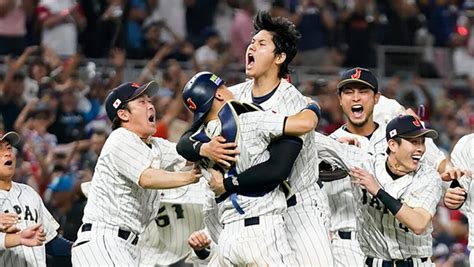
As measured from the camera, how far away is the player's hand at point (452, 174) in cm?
865

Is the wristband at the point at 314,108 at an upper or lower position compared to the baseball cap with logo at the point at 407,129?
upper

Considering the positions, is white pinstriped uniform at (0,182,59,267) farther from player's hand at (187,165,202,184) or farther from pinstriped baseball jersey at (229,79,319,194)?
pinstriped baseball jersey at (229,79,319,194)

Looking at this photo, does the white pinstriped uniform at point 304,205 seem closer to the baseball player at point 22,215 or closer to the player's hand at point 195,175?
the player's hand at point 195,175

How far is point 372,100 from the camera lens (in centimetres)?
956

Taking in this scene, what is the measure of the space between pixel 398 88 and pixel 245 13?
245 centimetres

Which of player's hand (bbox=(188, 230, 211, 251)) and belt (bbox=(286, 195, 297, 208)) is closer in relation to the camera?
belt (bbox=(286, 195, 297, 208))

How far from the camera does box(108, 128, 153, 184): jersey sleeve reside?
8.45 meters

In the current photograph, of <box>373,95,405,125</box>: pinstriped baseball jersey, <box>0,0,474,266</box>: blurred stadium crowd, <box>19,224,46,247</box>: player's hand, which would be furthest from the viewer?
<box>0,0,474,266</box>: blurred stadium crowd

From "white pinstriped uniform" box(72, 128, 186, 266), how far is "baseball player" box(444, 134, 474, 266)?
210cm

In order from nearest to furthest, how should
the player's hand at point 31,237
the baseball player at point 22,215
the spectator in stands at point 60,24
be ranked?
the player's hand at point 31,237
the baseball player at point 22,215
the spectator in stands at point 60,24

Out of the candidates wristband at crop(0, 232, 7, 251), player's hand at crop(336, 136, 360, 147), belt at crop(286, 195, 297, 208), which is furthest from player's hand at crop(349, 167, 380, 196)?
wristband at crop(0, 232, 7, 251)

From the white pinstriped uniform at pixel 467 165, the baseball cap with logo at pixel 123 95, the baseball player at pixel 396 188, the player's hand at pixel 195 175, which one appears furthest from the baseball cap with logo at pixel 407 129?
the baseball cap with logo at pixel 123 95

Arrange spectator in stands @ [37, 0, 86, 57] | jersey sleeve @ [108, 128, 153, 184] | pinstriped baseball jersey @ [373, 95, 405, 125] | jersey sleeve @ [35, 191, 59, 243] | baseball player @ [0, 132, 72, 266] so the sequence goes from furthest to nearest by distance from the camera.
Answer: spectator in stands @ [37, 0, 86, 57]
pinstriped baseball jersey @ [373, 95, 405, 125]
jersey sleeve @ [35, 191, 59, 243]
baseball player @ [0, 132, 72, 266]
jersey sleeve @ [108, 128, 153, 184]

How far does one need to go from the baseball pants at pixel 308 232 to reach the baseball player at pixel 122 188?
943mm
